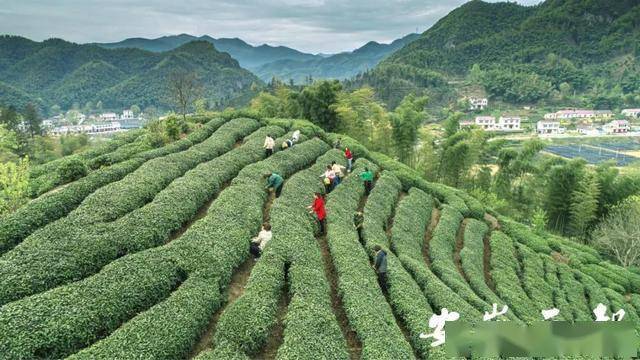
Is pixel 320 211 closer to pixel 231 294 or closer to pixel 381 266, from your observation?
pixel 381 266

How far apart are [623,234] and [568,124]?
12376cm

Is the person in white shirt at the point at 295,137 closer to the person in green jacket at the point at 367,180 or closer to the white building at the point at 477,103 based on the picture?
the person in green jacket at the point at 367,180

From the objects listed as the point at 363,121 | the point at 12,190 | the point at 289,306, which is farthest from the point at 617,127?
the point at 12,190

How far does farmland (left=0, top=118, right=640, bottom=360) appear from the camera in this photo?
10.9 metres

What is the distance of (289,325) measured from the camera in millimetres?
11812

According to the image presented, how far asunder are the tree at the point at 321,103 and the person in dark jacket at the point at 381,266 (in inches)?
1295

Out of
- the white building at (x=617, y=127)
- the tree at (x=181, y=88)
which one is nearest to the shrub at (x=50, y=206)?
the tree at (x=181, y=88)

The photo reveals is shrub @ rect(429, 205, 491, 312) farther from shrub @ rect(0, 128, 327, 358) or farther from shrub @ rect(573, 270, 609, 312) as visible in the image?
shrub @ rect(0, 128, 327, 358)

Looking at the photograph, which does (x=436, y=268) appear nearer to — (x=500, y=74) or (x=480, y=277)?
(x=480, y=277)

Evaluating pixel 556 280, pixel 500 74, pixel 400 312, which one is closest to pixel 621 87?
pixel 500 74

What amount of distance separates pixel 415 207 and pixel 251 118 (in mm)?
18800

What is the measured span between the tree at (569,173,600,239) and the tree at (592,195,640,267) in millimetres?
1585

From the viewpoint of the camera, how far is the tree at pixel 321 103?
47500 millimetres

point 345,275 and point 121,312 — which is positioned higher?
point 121,312
